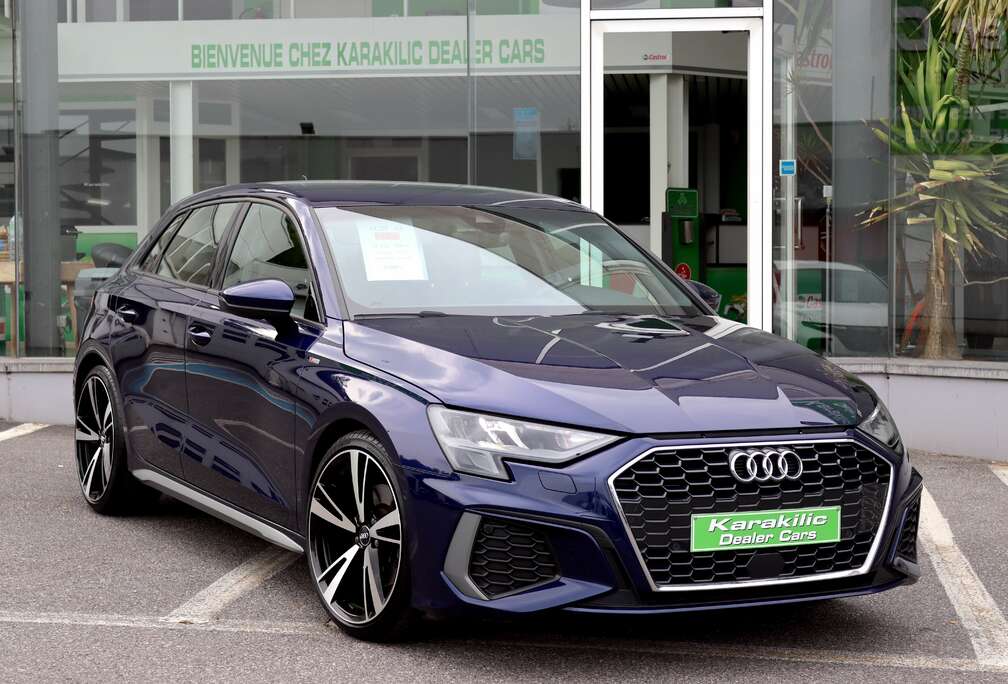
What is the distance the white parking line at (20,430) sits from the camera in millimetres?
9703

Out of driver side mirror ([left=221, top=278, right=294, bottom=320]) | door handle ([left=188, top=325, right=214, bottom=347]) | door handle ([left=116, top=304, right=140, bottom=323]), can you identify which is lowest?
door handle ([left=188, top=325, right=214, bottom=347])

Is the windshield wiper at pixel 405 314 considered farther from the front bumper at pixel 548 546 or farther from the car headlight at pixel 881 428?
the car headlight at pixel 881 428

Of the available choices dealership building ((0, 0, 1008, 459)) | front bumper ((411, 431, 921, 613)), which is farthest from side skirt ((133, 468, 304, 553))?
dealership building ((0, 0, 1008, 459))

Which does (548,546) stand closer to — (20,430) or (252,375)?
(252,375)

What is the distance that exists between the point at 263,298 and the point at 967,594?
272cm

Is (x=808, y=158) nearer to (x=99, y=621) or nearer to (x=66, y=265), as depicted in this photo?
(x=66, y=265)

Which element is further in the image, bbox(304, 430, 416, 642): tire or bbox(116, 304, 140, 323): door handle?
bbox(116, 304, 140, 323): door handle

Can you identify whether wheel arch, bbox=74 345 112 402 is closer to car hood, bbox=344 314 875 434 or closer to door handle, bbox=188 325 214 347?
door handle, bbox=188 325 214 347

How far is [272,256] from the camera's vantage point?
18.1 feet

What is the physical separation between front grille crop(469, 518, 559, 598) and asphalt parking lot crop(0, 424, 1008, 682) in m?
0.29

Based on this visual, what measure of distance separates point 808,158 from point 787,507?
6800 millimetres

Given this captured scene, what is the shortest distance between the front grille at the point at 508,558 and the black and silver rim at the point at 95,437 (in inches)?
114

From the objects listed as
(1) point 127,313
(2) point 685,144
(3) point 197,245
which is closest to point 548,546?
(3) point 197,245

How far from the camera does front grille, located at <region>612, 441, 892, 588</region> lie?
406 centimetres
